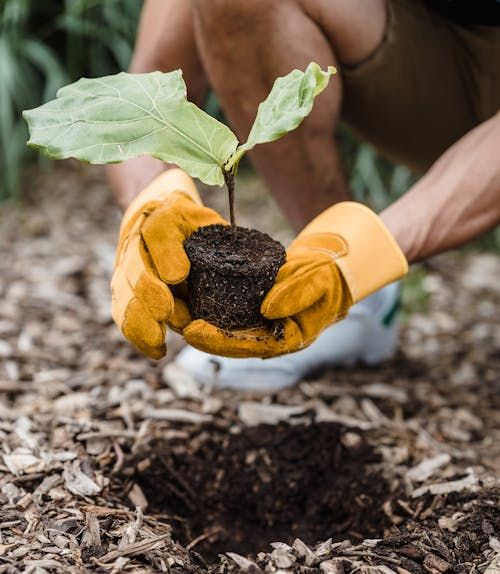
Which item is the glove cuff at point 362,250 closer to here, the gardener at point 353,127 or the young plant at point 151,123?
the gardener at point 353,127

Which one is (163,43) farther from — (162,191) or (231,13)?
(162,191)

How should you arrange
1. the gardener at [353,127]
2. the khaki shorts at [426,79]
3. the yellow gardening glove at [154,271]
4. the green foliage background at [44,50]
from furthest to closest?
1. the green foliage background at [44,50]
2. the khaki shorts at [426,79]
3. the gardener at [353,127]
4. the yellow gardening glove at [154,271]

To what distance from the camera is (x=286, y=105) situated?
1124 mm

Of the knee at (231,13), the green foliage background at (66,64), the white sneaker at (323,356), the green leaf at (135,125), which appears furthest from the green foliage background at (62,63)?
the green leaf at (135,125)

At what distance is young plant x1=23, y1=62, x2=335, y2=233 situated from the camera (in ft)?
3.65

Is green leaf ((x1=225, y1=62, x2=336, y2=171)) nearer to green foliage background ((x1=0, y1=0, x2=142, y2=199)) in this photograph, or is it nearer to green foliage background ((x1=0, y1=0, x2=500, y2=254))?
green foliage background ((x1=0, y1=0, x2=500, y2=254))

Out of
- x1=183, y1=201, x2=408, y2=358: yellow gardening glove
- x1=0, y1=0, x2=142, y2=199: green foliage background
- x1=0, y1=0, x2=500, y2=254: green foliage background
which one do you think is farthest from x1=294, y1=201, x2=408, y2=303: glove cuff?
x1=0, y1=0, x2=142, y2=199: green foliage background

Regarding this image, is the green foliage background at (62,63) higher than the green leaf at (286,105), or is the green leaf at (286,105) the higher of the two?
the green leaf at (286,105)

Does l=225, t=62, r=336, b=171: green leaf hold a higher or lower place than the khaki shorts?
higher

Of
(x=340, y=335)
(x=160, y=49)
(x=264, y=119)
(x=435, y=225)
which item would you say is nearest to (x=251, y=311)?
(x=264, y=119)

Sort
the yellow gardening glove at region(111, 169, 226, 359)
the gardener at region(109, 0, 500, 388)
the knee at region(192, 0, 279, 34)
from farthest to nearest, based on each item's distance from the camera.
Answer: the knee at region(192, 0, 279, 34)
the gardener at region(109, 0, 500, 388)
the yellow gardening glove at region(111, 169, 226, 359)

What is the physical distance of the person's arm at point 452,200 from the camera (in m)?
1.39

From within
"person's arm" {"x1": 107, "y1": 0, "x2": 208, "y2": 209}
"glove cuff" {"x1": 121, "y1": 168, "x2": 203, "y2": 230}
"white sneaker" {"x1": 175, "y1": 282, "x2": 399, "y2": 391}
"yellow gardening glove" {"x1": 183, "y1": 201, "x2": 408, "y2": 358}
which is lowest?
"white sneaker" {"x1": 175, "y1": 282, "x2": 399, "y2": 391}

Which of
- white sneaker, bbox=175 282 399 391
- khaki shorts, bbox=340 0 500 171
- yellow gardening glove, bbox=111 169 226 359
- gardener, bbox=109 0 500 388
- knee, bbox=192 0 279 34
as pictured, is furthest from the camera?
white sneaker, bbox=175 282 399 391
